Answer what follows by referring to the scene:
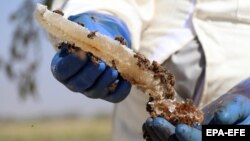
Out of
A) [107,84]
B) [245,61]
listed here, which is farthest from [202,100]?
[107,84]

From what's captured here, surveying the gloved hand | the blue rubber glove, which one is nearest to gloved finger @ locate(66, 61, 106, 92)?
the blue rubber glove

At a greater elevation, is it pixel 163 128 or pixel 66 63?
pixel 66 63

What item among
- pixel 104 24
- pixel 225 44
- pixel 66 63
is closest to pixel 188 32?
pixel 225 44

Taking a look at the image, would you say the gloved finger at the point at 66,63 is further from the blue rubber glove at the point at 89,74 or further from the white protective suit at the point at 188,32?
the white protective suit at the point at 188,32

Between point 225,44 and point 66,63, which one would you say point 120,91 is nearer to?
point 66,63

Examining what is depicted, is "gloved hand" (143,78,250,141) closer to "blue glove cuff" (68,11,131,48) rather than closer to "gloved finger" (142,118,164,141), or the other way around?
"gloved finger" (142,118,164,141)

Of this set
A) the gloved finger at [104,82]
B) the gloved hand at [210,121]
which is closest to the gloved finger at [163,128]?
the gloved hand at [210,121]
